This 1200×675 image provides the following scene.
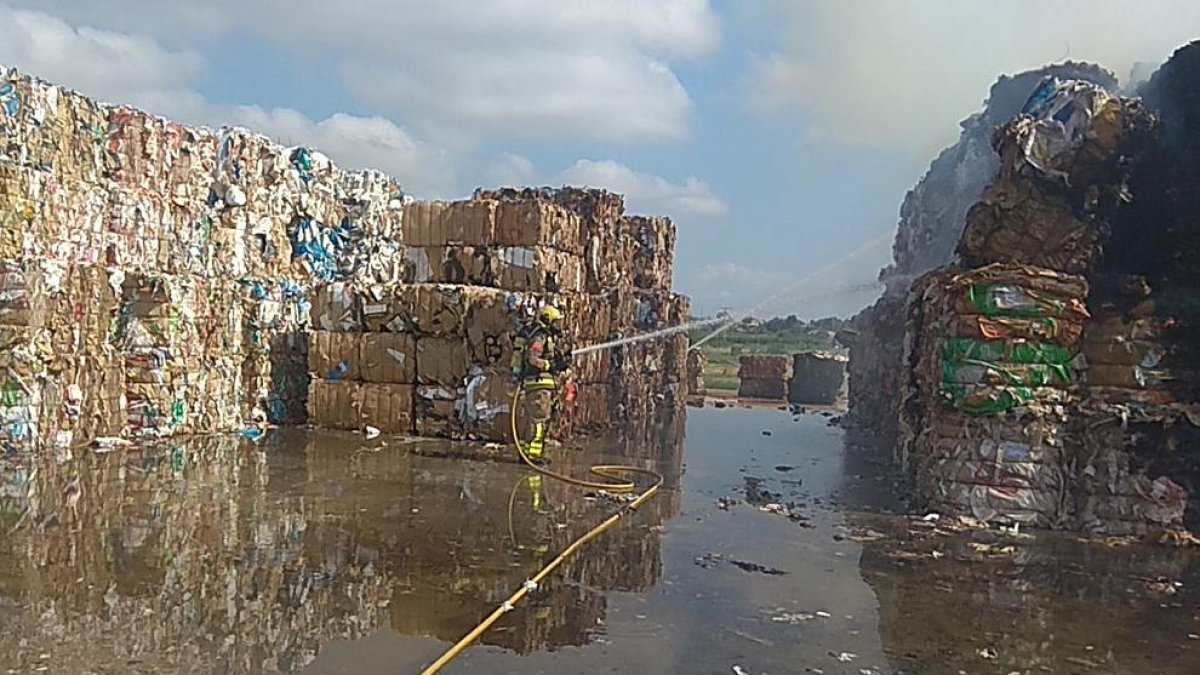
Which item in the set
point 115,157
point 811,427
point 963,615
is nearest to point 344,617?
point 963,615

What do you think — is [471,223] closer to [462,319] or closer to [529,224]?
[529,224]

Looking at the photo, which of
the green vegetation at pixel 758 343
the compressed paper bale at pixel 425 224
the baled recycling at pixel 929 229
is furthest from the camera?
the green vegetation at pixel 758 343

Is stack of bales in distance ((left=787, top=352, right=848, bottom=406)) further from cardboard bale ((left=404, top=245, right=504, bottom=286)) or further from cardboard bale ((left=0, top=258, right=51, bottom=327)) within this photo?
cardboard bale ((left=0, top=258, right=51, bottom=327))

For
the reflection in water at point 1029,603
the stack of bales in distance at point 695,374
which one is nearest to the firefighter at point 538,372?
the reflection in water at point 1029,603

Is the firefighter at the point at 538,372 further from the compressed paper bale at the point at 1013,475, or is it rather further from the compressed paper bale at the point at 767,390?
the compressed paper bale at the point at 767,390

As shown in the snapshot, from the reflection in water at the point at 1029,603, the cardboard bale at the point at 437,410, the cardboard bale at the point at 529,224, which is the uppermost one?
the cardboard bale at the point at 529,224

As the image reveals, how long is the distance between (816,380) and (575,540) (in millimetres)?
19039

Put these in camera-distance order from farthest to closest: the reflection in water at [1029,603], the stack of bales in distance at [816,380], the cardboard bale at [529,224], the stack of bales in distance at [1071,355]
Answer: the stack of bales in distance at [816,380] < the cardboard bale at [529,224] < the stack of bales in distance at [1071,355] < the reflection in water at [1029,603]

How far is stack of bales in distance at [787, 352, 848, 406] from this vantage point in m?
26.1

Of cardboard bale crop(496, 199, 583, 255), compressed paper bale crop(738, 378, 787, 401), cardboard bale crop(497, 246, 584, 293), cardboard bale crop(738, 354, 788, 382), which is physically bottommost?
compressed paper bale crop(738, 378, 787, 401)

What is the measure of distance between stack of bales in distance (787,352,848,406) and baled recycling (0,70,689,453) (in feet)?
31.9

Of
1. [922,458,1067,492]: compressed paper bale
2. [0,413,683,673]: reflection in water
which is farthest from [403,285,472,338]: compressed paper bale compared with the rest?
[922,458,1067,492]: compressed paper bale

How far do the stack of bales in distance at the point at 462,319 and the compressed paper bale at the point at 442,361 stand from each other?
13 mm

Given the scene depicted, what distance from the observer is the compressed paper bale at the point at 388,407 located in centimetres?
1382
